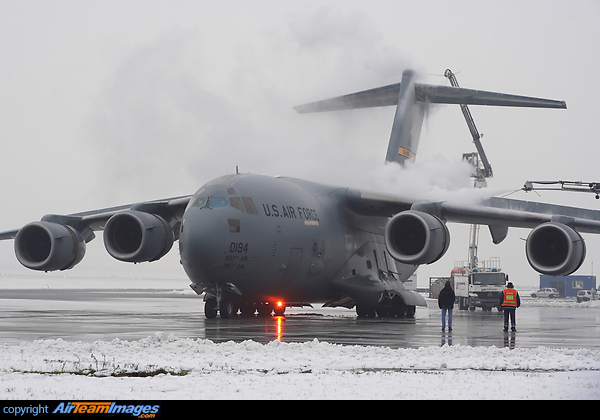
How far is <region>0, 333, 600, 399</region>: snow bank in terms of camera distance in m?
6.66

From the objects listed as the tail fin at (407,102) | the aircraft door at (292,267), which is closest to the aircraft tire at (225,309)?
the aircraft door at (292,267)

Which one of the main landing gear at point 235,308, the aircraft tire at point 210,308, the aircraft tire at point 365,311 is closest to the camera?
the main landing gear at point 235,308

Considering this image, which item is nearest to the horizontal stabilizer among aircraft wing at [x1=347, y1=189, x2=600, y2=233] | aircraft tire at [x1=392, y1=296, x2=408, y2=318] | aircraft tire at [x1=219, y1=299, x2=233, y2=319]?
aircraft wing at [x1=347, y1=189, x2=600, y2=233]

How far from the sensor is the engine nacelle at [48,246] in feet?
64.0

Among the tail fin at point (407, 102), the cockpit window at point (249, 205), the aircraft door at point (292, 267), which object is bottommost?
the aircraft door at point (292, 267)

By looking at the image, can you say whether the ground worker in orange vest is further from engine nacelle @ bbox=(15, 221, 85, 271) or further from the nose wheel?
engine nacelle @ bbox=(15, 221, 85, 271)

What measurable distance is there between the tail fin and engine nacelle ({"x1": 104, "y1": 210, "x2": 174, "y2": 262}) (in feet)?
23.4

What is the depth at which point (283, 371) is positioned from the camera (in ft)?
26.5

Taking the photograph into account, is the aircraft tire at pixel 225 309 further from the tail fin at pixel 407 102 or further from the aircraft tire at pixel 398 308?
the tail fin at pixel 407 102

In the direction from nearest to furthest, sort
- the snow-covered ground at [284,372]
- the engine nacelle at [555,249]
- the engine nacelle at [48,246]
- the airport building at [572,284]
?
1. the snow-covered ground at [284,372]
2. the engine nacelle at [555,249]
3. the engine nacelle at [48,246]
4. the airport building at [572,284]

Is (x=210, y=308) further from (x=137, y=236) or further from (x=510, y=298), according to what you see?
(x=510, y=298)

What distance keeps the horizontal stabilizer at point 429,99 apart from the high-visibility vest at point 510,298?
21.2ft

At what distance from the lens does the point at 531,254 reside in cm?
1758
